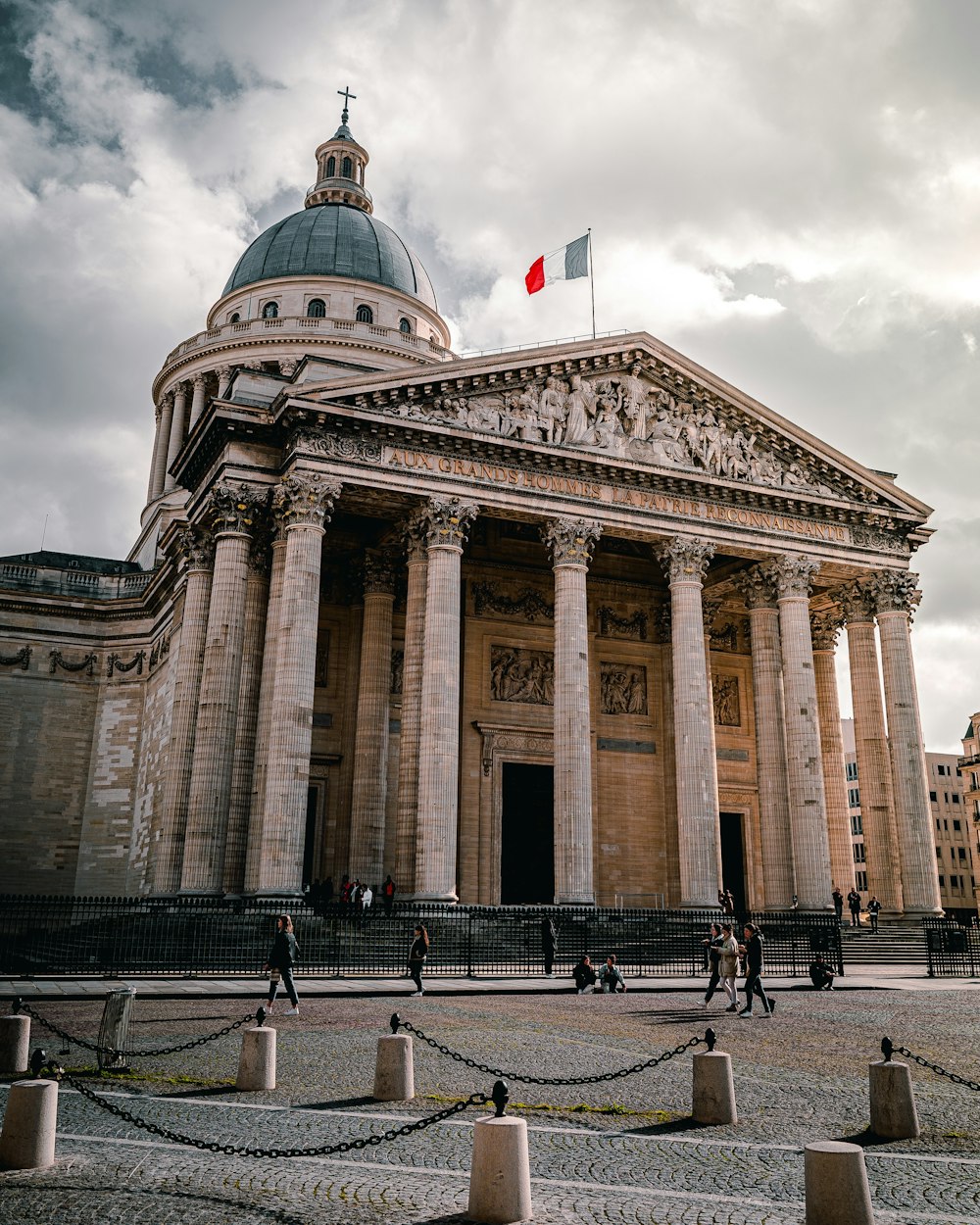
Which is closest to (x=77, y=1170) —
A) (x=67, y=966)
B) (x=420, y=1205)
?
(x=420, y=1205)

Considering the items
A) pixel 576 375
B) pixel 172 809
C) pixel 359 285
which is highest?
pixel 359 285

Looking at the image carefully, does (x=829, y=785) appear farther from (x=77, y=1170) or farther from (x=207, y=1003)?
(x=77, y=1170)

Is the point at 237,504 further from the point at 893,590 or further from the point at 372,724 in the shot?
the point at 893,590

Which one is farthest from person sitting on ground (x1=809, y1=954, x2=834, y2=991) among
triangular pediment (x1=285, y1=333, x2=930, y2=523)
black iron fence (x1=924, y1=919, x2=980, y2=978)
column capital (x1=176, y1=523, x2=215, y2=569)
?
column capital (x1=176, y1=523, x2=215, y2=569)

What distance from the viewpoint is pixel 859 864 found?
302 ft

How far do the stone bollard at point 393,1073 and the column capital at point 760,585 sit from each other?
2827cm

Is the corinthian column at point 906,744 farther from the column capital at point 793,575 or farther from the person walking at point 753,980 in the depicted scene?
the person walking at point 753,980

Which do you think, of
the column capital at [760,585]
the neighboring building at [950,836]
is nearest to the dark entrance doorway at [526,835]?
the column capital at [760,585]

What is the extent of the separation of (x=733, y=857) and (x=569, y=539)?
1484 centimetres

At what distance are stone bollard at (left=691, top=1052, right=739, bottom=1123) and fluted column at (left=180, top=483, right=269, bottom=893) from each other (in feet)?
67.8

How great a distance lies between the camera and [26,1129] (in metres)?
7.20

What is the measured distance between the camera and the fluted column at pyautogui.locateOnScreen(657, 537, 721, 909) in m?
31.3

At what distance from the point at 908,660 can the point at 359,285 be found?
116ft

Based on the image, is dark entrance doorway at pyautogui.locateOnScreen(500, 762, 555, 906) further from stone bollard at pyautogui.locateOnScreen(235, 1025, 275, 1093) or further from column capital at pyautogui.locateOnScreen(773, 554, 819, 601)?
stone bollard at pyautogui.locateOnScreen(235, 1025, 275, 1093)
